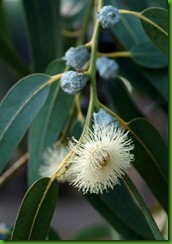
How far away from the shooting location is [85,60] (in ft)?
2.95

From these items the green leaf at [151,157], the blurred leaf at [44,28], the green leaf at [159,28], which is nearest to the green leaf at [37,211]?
the green leaf at [151,157]

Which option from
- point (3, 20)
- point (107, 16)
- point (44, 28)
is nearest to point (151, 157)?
point (107, 16)

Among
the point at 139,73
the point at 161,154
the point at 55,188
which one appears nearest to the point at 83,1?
the point at 139,73

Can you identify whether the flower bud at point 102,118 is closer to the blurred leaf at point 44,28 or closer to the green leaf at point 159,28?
the green leaf at point 159,28

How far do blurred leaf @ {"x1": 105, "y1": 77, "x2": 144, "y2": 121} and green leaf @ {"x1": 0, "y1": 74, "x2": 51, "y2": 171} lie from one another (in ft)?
0.78

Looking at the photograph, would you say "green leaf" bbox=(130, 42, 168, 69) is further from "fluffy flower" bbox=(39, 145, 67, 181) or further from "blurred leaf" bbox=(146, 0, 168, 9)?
"fluffy flower" bbox=(39, 145, 67, 181)

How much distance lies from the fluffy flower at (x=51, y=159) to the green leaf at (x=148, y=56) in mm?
228

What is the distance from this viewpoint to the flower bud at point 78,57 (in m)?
0.88

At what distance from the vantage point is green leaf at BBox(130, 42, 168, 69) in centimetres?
105

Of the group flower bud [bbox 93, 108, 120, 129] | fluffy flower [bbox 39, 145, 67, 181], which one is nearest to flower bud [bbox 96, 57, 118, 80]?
fluffy flower [bbox 39, 145, 67, 181]

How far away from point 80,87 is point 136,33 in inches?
12.3

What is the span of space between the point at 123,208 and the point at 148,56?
29 cm

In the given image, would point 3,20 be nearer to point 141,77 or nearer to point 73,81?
point 141,77

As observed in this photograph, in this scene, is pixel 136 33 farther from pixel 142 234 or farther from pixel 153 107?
pixel 142 234
